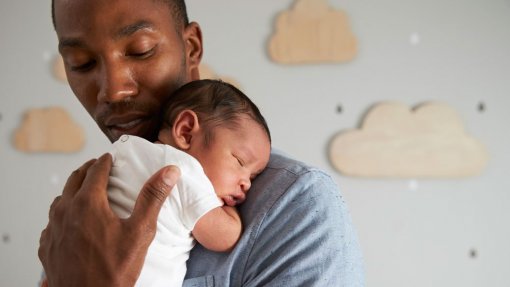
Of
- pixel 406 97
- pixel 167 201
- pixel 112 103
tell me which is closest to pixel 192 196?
pixel 167 201

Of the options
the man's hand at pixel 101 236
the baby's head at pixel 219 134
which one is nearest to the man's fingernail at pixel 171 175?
the man's hand at pixel 101 236

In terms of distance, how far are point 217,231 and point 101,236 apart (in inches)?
5.6

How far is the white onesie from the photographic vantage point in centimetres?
68

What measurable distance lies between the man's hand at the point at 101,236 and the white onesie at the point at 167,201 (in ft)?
0.09

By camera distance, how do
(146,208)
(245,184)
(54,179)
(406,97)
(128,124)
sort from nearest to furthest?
(146,208) → (245,184) → (128,124) → (406,97) → (54,179)

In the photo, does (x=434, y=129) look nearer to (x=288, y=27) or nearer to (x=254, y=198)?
(x=288, y=27)

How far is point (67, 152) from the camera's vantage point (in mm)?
2166

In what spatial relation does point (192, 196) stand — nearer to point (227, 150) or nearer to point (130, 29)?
point (227, 150)

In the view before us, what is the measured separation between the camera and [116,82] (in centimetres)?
81

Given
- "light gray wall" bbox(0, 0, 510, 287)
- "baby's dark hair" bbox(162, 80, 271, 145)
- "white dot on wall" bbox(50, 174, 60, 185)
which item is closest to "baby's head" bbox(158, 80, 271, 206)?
"baby's dark hair" bbox(162, 80, 271, 145)

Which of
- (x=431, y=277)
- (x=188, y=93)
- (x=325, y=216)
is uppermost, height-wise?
(x=188, y=93)

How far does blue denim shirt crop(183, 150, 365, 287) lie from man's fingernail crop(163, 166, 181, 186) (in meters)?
0.12

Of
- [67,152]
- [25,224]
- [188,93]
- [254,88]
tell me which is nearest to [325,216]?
[188,93]

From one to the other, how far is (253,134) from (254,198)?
0.34ft
